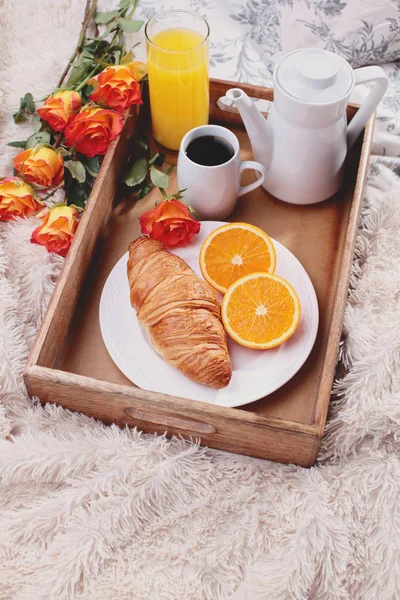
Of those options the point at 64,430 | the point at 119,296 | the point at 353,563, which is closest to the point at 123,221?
the point at 119,296

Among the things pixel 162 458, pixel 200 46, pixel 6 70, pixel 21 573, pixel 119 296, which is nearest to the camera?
pixel 21 573

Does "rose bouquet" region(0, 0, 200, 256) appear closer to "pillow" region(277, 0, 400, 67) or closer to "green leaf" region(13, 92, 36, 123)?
"green leaf" region(13, 92, 36, 123)

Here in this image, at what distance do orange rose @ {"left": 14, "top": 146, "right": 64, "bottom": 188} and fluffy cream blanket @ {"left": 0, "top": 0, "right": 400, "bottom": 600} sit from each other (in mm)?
212

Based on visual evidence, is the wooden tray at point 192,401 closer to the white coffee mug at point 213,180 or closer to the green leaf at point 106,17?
the white coffee mug at point 213,180

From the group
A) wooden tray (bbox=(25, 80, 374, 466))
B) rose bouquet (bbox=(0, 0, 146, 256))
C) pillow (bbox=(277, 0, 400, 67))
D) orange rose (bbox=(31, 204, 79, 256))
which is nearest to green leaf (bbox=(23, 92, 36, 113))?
rose bouquet (bbox=(0, 0, 146, 256))

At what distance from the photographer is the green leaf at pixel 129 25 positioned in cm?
130

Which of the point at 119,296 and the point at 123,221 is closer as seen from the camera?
the point at 119,296

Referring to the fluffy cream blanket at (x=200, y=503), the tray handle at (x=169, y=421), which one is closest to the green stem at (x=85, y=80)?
the fluffy cream blanket at (x=200, y=503)

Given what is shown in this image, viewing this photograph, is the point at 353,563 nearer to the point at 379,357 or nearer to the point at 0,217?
the point at 379,357

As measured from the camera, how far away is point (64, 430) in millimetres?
945

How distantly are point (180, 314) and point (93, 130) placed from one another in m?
0.40

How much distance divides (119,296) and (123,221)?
0.64 ft

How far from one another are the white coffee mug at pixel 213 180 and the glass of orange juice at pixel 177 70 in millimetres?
118

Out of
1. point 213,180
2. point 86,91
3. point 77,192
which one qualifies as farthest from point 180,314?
point 86,91
